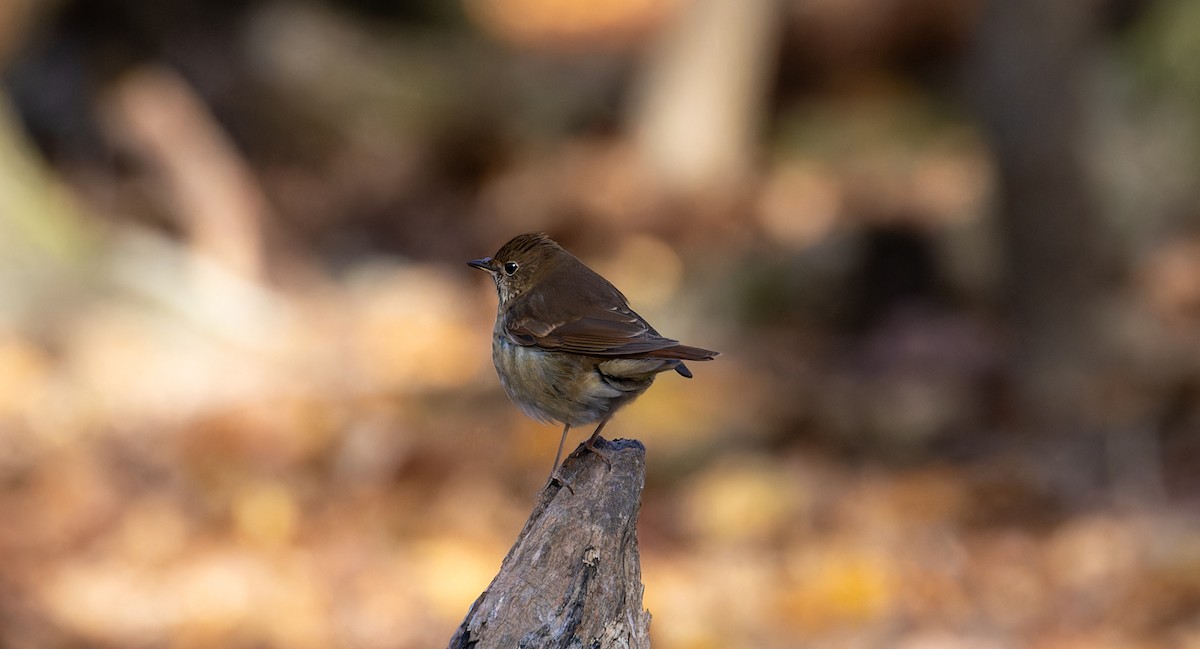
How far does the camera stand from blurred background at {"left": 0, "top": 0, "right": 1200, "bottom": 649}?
5.52 m

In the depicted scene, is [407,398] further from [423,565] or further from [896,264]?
[896,264]

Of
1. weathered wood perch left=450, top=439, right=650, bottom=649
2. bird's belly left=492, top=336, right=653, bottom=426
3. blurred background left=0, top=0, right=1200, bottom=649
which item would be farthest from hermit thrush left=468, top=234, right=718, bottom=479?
blurred background left=0, top=0, right=1200, bottom=649

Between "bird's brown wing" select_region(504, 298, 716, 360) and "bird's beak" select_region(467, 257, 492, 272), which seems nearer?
"bird's brown wing" select_region(504, 298, 716, 360)

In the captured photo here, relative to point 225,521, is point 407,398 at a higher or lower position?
higher

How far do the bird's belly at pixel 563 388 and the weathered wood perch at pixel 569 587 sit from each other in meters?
0.78

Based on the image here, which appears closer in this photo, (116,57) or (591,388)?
(591,388)

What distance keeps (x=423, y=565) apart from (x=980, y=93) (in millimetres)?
4096

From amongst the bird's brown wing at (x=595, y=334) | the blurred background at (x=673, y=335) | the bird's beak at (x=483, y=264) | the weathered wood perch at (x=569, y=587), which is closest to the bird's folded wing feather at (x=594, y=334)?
the bird's brown wing at (x=595, y=334)

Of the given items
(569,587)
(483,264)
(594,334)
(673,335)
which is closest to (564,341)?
(594,334)

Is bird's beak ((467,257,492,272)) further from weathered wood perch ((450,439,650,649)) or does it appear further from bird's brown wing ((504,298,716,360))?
weathered wood perch ((450,439,650,649))

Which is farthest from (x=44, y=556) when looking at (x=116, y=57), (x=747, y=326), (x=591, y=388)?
(x=116, y=57)

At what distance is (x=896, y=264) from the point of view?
998 centimetres

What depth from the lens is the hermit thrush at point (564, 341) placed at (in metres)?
3.36

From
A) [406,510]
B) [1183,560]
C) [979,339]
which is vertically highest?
[979,339]
